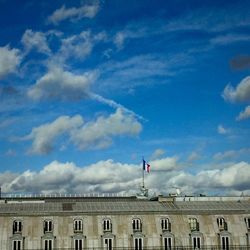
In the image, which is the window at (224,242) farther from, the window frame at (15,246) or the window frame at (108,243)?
the window frame at (15,246)

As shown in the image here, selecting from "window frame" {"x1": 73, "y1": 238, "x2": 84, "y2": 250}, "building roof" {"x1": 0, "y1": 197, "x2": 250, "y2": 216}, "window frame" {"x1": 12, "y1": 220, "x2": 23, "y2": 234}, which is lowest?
"window frame" {"x1": 73, "y1": 238, "x2": 84, "y2": 250}

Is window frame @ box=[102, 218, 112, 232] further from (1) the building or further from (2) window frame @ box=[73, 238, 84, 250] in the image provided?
(2) window frame @ box=[73, 238, 84, 250]

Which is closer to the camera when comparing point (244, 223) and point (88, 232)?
point (88, 232)

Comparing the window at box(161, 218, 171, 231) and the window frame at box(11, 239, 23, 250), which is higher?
the window at box(161, 218, 171, 231)

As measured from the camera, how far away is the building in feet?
363

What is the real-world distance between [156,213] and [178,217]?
5.41m

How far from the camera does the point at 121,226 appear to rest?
114 metres

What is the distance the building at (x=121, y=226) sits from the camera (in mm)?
110688

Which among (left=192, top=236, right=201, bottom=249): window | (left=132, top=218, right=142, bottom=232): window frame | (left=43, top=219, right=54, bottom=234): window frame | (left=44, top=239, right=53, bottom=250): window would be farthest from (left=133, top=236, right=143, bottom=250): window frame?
(left=43, top=219, right=54, bottom=234): window frame

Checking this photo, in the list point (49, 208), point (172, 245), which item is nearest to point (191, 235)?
point (172, 245)

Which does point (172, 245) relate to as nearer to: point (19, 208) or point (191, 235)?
point (191, 235)

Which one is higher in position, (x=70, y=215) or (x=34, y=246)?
(x=70, y=215)

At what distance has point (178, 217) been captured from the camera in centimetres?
11781

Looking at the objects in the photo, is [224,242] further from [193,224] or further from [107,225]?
[107,225]
